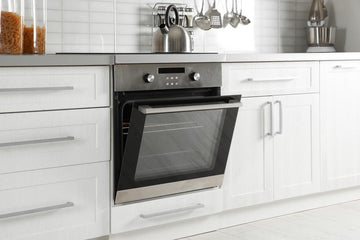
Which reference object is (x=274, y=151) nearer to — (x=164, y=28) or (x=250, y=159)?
(x=250, y=159)

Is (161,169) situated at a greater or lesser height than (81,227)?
greater

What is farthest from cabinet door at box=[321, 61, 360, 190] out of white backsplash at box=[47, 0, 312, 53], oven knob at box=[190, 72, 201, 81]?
oven knob at box=[190, 72, 201, 81]

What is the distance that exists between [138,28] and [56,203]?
51.6 inches

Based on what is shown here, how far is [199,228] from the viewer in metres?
2.73

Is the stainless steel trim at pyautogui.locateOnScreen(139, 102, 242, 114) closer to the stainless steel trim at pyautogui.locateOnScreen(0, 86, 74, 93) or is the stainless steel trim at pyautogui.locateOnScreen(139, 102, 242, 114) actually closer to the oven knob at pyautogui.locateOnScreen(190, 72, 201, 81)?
the oven knob at pyautogui.locateOnScreen(190, 72, 201, 81)

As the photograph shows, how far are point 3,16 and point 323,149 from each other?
192cm

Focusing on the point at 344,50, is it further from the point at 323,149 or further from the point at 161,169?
the point at 161,169

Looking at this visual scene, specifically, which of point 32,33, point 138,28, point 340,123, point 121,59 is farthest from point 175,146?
point 340,123

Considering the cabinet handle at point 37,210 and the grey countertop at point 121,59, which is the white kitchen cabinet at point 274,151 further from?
the cabinet handle at point 37,210

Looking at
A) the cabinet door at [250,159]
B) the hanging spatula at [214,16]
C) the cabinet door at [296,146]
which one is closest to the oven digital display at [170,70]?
the cabinet door at [250,159]

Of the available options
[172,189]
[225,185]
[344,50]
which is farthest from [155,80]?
[344,50]

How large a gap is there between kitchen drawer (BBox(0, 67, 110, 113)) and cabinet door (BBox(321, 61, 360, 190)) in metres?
1.43

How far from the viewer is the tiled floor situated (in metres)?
2.71

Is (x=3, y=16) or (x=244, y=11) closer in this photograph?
(x=3, y=16)
